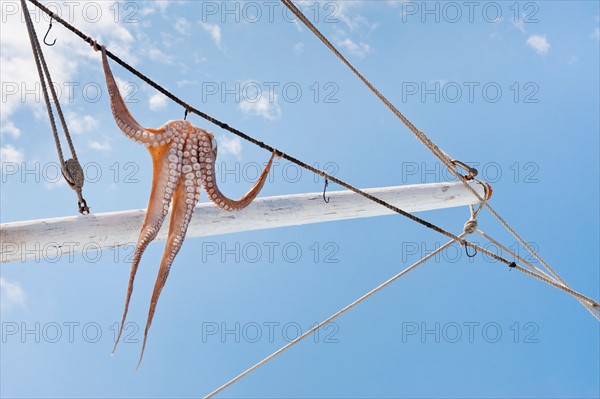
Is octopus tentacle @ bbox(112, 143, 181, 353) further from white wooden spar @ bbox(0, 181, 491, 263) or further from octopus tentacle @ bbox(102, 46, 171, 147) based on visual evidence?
white wooden spar @ bbox(0, 181, 491, 263)

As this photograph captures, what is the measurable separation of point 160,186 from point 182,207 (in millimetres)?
255

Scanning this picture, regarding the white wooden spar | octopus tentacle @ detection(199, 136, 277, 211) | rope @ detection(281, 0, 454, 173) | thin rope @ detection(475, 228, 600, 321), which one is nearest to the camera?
octopus tentacle @ detection(199, 136, 277, 211)

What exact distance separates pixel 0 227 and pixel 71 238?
0.63 metres

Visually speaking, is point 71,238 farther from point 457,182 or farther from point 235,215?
point 457,182

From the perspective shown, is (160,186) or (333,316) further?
(333,316)

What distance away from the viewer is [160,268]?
4.99m

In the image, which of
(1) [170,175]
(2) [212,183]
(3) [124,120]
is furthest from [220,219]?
(3) [124,120]

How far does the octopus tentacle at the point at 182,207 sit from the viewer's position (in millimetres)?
4992

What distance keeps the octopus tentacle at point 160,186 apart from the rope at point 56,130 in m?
1.12

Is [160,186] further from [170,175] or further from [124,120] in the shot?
[124,120]

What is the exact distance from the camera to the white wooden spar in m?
5.71

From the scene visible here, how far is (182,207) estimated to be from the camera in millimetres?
5137

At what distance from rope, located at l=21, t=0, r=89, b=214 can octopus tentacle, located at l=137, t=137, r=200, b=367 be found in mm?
1282


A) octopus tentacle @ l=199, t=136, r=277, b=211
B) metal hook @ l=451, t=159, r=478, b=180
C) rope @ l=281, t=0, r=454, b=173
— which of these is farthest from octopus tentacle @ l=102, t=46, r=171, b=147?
metal hook @ l=451, t=159, r=478, b=180
